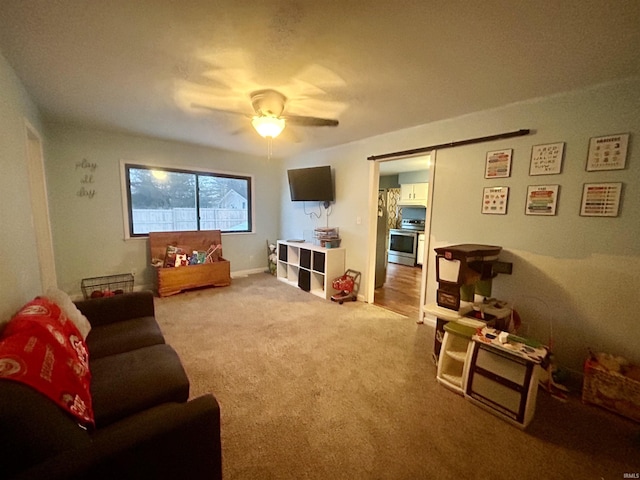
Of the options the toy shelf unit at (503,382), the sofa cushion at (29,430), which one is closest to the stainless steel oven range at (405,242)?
the toy shelf unit at (503,382)

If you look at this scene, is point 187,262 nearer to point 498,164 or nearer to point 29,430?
point 29,430

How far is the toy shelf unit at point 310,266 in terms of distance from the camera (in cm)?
396

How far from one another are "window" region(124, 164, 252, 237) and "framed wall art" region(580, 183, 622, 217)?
4690mm

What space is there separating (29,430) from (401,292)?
416 cm

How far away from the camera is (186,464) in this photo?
96 cm

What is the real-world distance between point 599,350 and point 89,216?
578cm

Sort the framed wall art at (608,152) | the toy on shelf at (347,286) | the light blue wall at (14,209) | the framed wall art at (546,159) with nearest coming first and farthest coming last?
the light blue wall at (14,209) → the framed wall art at (608,152) → the framed wall art at (546,159) → the toy on shelf at (347,286)

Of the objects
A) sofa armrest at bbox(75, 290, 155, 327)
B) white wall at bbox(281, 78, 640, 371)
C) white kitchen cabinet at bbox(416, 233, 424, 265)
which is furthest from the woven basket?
white kitchen cabinet at bbox(416, 233, 424, 265)

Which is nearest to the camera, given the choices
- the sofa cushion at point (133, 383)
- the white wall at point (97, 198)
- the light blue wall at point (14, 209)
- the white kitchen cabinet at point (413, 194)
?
the sofa cushion at point (133, 383)

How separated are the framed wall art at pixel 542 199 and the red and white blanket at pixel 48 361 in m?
3.30

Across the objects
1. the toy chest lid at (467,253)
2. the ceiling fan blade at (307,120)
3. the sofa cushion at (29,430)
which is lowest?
the sofa cushion at (29,430)

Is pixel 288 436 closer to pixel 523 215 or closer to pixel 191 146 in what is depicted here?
pixel 523 215

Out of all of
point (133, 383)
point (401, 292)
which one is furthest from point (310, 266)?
point (133, 383)

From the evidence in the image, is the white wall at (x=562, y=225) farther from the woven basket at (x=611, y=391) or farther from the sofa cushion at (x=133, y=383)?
the sofa cushion at (x=133, y=383)
